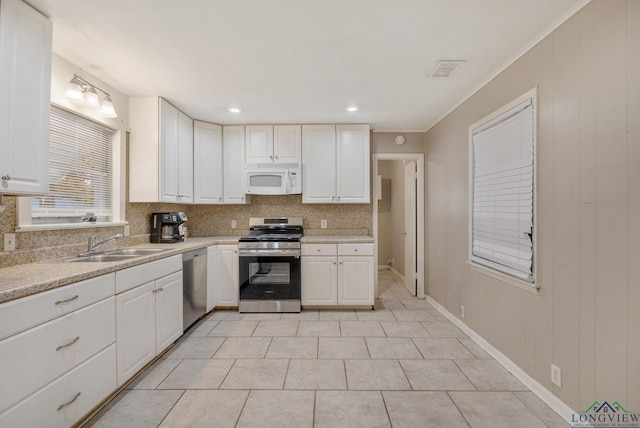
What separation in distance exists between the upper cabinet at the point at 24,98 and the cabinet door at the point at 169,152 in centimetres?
126

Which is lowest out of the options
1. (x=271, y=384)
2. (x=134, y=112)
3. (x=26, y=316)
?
(x=271, y=384)

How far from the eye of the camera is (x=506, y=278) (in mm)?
2326

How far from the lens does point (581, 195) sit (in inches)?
65.6

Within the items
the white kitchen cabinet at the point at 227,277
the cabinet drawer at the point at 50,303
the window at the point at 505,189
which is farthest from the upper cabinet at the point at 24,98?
the window at the point at 505,189

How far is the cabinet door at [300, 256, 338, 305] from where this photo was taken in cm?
368

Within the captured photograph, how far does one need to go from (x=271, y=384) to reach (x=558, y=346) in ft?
6.19

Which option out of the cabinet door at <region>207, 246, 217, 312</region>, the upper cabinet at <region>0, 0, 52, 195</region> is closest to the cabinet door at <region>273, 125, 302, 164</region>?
the cabinet door at <region>207, 246, 217, 312</region>

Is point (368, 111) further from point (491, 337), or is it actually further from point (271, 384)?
point (271, 384)

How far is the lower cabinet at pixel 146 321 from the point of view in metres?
2.00

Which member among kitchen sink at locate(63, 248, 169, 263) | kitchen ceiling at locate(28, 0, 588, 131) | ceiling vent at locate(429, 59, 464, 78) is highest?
kitchen ceiling at locate(28, 0, 588, 131)

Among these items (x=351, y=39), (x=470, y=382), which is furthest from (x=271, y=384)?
(x=351, y=39)

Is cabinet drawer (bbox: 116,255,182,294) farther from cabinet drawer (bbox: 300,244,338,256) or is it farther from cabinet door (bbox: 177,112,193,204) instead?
cabinet drawer (bbox: 300,244,338,256)

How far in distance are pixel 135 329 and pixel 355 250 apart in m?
2.37

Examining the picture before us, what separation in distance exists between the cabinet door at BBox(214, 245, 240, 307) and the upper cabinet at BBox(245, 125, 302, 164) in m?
1.22
